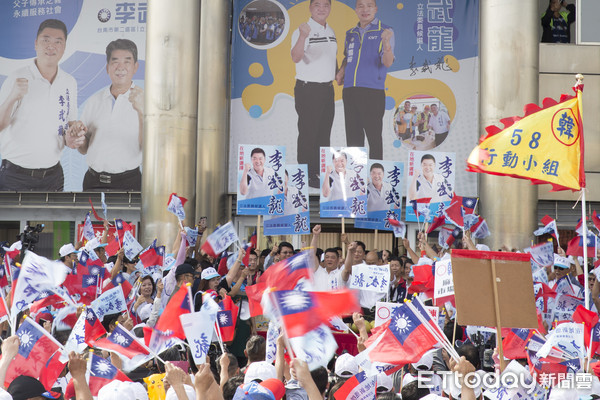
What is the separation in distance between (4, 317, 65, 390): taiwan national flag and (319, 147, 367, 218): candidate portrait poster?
22.1 ft

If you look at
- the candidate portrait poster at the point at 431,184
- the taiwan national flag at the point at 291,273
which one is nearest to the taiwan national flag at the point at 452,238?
the candidate portrait poster at the point at 431,184

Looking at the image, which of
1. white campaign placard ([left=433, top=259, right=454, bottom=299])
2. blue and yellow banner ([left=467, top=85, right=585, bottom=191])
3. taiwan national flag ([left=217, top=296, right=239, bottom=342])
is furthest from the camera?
taiwan national flag ([left=217, top=296, right=239, bottom=342])

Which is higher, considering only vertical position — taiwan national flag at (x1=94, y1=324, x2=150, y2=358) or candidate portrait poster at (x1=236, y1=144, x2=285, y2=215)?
candidate portrait poster at (x1=236, y1=144, x2=285, y2=215)

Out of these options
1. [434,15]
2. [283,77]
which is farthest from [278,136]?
[434,15]

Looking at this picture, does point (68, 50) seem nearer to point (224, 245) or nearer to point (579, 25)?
point (224, 245)

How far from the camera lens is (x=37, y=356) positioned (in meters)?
5.74

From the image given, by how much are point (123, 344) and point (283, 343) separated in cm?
124

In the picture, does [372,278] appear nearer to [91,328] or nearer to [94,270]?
[91,328]

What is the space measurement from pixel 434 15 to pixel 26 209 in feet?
30.7

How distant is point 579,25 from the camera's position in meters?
16.1

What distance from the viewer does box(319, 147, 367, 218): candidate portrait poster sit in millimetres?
12188

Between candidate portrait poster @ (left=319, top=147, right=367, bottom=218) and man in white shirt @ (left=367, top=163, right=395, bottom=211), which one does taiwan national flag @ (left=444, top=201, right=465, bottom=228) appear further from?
man in white shirt @ (left=367, top=163, right=395, bottom=211)

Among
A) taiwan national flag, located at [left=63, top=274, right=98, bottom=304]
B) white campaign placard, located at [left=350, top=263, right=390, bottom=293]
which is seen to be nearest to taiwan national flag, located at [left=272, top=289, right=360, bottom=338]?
white campaign placard, located at [left=350, top=263, right=390, bottom=293]

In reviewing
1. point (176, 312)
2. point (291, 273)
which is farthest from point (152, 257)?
point (291, 273)
